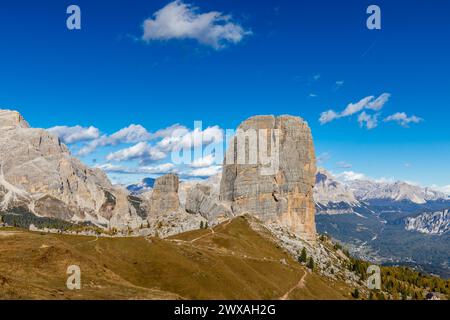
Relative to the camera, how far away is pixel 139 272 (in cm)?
13838

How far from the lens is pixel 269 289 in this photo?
160750mm

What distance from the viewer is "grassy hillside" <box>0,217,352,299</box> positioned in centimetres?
9306

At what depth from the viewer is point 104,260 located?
14050cm

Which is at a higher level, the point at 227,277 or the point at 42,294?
the point at 42,294

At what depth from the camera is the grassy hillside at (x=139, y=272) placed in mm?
93062
